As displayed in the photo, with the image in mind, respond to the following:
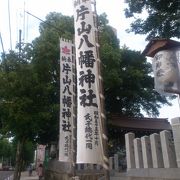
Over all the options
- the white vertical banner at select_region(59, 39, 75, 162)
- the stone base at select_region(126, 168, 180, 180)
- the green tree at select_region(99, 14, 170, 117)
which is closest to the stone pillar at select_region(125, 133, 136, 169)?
the stone base at select_region(126, 168, 180, 180)

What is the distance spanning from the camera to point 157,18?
12.4 metres

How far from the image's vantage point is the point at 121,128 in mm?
19750

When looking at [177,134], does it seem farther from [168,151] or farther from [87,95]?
[87,95]

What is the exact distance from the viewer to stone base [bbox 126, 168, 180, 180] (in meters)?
7.89

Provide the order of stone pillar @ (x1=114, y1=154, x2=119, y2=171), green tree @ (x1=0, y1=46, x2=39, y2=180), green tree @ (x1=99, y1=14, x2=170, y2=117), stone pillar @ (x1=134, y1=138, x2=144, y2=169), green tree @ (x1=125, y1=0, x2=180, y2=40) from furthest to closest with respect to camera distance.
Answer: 1. green tree @ (x1=99, y1=14, x2=170, y2=117)
2. green tree @ (x1=0, y1=46, x2=39, y2=180)
3. stone pillar @ (x1=114, y1=154, x2=119, y2=171)
4. green tree @ (x1=125, y1=0, x2=180, y2=40)
5. stone pillar @ (x1=134, y1=138, x2=144, y2=169)

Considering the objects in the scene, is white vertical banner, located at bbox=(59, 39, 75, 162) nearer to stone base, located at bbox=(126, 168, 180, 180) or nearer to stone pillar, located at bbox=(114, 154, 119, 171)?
stone pillar, located at bbox=(114, 154, 119, 171)

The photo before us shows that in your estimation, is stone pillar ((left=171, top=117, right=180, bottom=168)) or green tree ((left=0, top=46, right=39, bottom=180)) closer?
stone pillar ((left=171, top=117, right=180, bottom=168))

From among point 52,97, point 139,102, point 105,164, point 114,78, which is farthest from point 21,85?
point 105,164

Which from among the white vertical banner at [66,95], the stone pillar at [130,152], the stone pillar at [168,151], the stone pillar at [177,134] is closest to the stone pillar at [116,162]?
the white vertical banner at [66,95]

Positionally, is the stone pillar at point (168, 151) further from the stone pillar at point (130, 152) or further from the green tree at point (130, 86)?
the green tree at point (130, 86)

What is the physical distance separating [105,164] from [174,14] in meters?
7.02

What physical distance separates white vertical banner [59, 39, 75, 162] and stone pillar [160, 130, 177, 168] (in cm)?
527

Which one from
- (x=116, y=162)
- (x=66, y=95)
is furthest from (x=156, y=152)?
(x=116, y=162)

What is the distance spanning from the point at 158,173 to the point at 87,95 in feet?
9.42
